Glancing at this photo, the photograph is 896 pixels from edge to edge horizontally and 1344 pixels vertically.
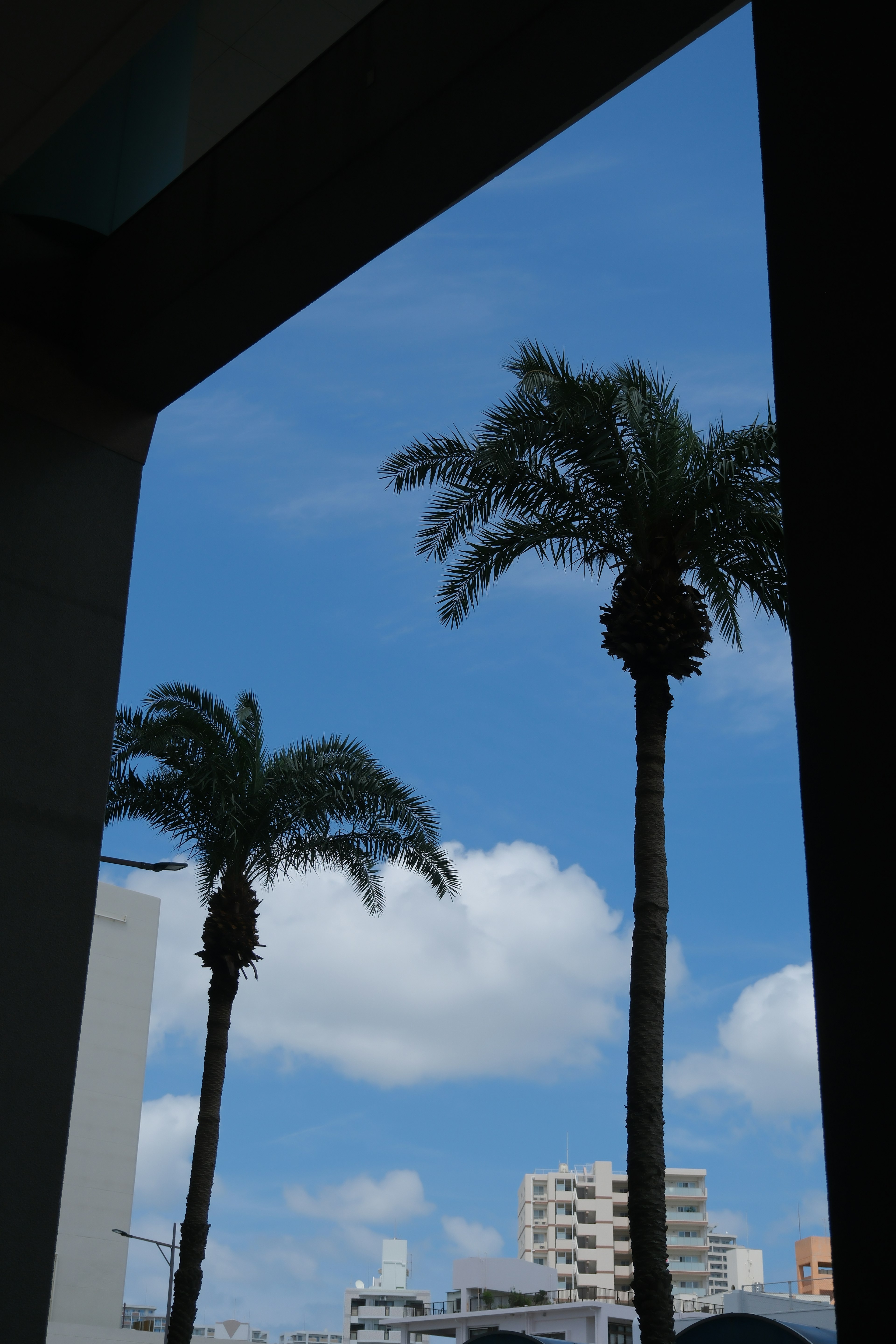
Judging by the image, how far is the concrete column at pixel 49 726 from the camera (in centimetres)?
541

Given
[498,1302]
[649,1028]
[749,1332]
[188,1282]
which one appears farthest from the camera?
[498,1302]

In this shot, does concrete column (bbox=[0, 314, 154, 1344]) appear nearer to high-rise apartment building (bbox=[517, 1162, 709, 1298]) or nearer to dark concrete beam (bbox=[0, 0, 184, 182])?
dark concrete beam (bbox=[0, 0, 184, 182])

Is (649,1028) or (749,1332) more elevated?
(649,1028)

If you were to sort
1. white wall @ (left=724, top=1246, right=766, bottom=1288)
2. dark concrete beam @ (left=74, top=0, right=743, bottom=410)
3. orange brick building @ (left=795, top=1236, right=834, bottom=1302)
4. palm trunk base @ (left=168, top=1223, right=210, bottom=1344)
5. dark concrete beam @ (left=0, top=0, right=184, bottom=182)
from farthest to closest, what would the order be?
white wall @ (left=724, top=1246, right=766, bottom=1288)
orange brick building @ (left=795, top=1236, right=834, bottom=1302)
palm trunk base @ (left=168, top=1223, right=210, bottom=1344)
dark concrete beam @ (left=74, top=0, right=743, bottom=410)
dark concrete beam @ (left=0, top=0, right=184, bottom=182)

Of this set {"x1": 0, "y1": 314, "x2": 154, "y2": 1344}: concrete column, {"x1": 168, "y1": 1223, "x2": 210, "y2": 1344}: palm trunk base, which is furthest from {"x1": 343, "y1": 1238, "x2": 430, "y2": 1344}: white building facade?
{"x1": 0, "y1": 314, "x2": 154, "y2": 1344}: concrete column

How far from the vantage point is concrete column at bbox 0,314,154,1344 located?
541 centimetres

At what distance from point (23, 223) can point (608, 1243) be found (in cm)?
9839

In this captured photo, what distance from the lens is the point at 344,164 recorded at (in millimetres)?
5449

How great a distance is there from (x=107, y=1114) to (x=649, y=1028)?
56070 mm

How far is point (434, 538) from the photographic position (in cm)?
1388

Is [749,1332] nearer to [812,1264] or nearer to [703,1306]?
[703,1306]

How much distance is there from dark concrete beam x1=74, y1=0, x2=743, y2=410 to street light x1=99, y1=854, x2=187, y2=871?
30.5ft

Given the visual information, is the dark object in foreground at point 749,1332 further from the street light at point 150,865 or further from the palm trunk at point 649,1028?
the street light at point 150,865

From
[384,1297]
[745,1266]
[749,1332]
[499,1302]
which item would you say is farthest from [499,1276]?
[749,1332]
